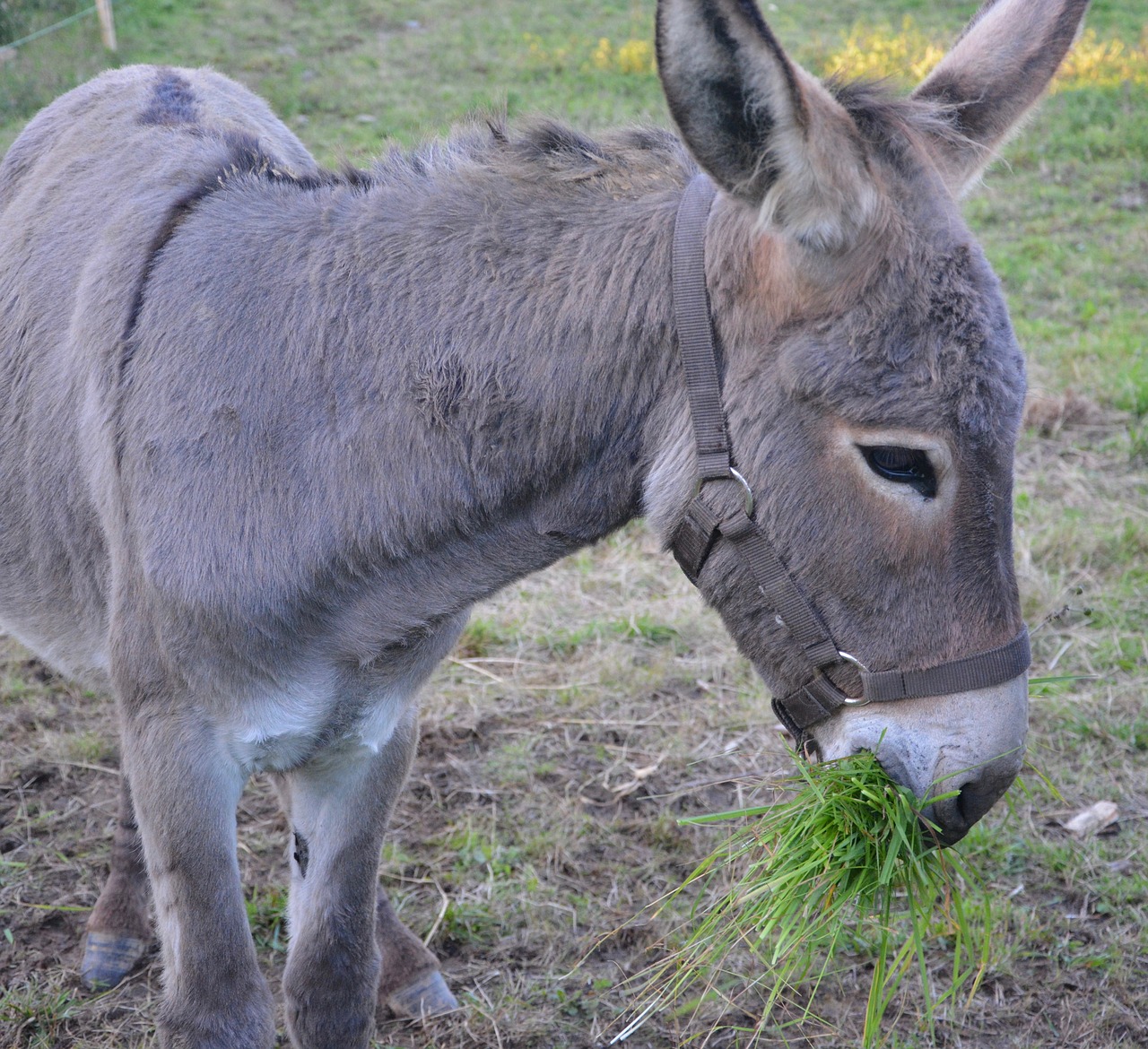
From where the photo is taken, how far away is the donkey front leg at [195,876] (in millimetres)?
2107

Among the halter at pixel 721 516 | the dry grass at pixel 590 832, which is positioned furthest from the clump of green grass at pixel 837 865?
the dry grass at pixel 590 832

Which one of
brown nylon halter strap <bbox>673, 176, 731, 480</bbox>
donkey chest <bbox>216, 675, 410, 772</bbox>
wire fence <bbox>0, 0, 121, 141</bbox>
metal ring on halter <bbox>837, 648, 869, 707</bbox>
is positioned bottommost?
donkey chest <bbox>216, 675, 410, 772</bbox>

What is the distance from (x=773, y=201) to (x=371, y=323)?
79cm

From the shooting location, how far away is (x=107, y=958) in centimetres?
288

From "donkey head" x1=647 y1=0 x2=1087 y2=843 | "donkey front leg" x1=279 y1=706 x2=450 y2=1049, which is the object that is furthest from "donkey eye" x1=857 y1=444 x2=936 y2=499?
"donkey front leg" x1=279 y1=706 x2=450 y2=1049

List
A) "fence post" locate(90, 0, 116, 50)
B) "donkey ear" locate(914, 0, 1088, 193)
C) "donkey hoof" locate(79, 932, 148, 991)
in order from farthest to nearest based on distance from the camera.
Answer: "fence post" locate(90, 0, 116, 50) < "donkey hoof" locate(79, 932, 148, 991) < "donkey ear" locate(914, 0, 1088, 193)

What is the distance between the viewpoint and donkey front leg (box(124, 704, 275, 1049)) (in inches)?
83.0

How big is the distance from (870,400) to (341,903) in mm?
1623

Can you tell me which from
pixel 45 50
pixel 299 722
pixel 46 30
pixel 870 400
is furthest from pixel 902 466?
pixel 46 30

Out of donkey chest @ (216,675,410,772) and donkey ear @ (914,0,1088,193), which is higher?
donkey ear @ (914,0,1088,193)

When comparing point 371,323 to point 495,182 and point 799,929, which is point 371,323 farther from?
point 799,929

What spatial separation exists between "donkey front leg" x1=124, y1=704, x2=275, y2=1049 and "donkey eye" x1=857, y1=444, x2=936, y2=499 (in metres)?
1.32

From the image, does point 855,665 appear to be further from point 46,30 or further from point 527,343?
point 46,30

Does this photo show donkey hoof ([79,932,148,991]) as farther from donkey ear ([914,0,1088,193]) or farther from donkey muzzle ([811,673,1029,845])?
donkey ear ([914,0,1088,193])
